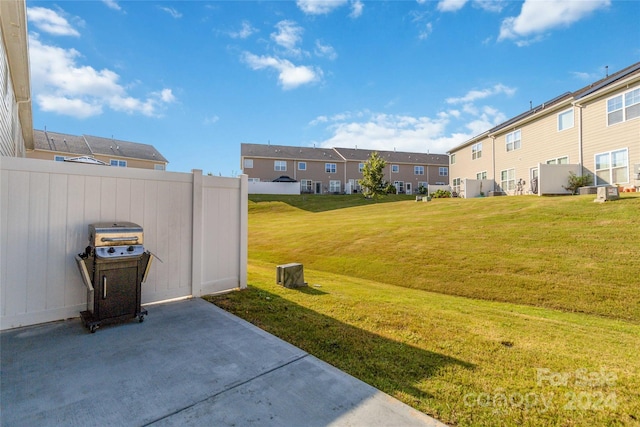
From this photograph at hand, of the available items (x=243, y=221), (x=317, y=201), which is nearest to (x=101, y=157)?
(x=317, y=201)

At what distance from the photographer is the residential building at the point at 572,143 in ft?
42.4

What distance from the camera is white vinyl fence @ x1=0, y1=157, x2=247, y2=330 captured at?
131 inches

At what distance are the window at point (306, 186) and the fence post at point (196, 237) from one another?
109 feet

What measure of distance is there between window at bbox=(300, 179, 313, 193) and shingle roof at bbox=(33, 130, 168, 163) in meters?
16.5

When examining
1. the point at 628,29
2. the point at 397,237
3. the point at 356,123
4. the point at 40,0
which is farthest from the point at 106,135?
the point at 628,29

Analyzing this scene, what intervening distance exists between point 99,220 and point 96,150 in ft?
105

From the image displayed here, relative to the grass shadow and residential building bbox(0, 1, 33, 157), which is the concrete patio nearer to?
residential building bbox(0, 1, 33, 157)

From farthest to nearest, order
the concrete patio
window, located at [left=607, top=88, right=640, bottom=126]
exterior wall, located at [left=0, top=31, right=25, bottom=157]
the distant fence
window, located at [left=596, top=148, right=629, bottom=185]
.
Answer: the distant fence < window, located at [left=596, top=148, right=629, bottom=185] < window, located at [left=607, top=88, right=640, bottom=126] < exterior wall, located at [left=0, top=31, right=25, bottom=157] < the concrete patio

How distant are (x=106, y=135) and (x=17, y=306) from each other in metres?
37.7

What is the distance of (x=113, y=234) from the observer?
3.42 meters

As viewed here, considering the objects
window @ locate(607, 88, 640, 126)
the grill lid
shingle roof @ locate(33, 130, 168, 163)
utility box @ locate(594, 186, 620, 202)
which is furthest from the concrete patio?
shingle roof @ locate(33, 130, 168, 163)

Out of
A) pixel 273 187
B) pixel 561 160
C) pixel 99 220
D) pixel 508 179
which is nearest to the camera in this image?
pixel 99 220

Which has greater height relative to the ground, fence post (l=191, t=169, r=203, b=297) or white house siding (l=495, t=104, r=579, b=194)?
white house siding (l=495, t=104, r=579, b=194)

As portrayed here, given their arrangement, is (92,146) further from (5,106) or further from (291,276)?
(291,276)
